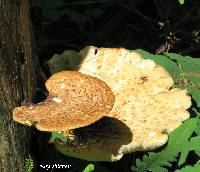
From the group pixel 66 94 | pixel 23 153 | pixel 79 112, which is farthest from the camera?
pixel 23 153

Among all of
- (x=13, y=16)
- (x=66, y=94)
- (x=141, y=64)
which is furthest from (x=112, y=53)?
(x=13, y=16)

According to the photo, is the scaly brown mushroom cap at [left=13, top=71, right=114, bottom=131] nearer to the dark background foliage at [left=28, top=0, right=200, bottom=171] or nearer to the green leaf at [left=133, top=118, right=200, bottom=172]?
the green leaf at [left=133, top=118, right=200, bottom=172]

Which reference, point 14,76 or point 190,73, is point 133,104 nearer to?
point 190,73

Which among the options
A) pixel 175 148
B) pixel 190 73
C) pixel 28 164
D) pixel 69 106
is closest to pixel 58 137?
pixel 28 164

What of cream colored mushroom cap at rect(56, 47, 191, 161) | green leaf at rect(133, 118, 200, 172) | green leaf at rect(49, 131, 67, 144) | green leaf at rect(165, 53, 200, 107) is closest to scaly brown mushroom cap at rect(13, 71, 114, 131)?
cream colored mushroom cap at rect(56, 47, 191, 161)

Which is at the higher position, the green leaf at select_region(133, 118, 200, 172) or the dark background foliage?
the dark background foliage

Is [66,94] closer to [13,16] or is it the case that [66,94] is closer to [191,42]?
[13,16]
